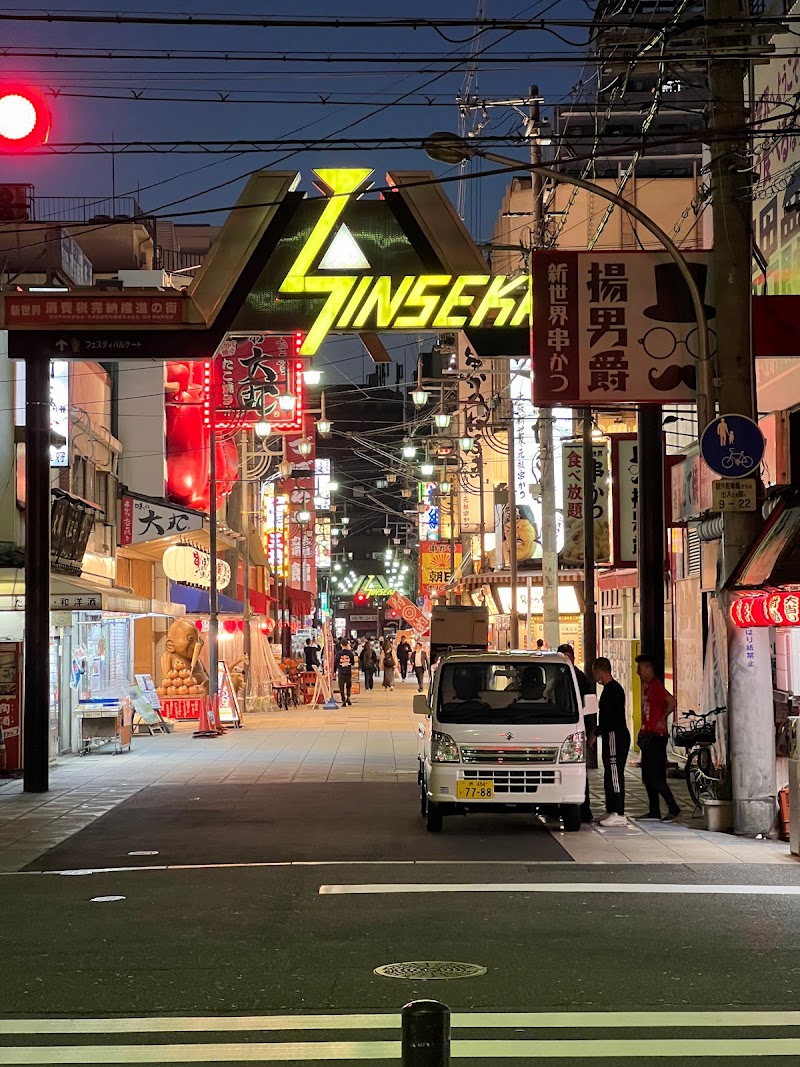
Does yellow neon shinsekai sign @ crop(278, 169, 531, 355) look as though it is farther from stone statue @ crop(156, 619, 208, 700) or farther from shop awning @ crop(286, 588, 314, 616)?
shop awning @ crop(286, 588, 314, 616)

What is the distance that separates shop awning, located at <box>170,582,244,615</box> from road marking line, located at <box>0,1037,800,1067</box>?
32.0 metres

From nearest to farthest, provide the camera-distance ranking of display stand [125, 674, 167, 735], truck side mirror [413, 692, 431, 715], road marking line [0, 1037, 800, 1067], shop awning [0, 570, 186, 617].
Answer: road marking line [0, 1037, 800, 1067] → truck side mirror [413, 692, 431, 715] → shop awning [0, 570, 186, 617] → display stand [125, 674, 167, 735]

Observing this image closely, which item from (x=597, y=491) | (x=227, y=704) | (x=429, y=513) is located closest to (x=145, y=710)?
(x=227, y=704)

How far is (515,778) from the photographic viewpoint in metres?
15.4

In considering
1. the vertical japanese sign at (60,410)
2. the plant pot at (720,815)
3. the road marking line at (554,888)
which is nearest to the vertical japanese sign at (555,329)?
the plant pot at (720,815)

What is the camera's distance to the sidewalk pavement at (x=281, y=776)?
1448 cm

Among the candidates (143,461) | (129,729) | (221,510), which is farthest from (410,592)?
(129,729)

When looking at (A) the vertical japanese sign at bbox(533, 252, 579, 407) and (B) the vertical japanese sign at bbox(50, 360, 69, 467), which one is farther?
(B) the vertical japanese sign at bbox(50, 360, 69, 467)

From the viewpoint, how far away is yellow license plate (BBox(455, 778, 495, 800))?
15289 mm

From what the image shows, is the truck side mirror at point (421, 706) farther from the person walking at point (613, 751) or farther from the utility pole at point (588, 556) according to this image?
the utility pole at point (588, 556)

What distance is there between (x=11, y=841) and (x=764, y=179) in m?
12.7

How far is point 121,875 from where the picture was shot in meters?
13.0

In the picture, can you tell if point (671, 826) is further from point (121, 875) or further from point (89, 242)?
point (89, 242)

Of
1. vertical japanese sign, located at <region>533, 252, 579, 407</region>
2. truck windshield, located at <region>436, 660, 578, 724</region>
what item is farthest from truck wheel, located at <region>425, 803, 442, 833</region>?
vertical japanese sign, located at <region>533, 252, 579, 407</region>
